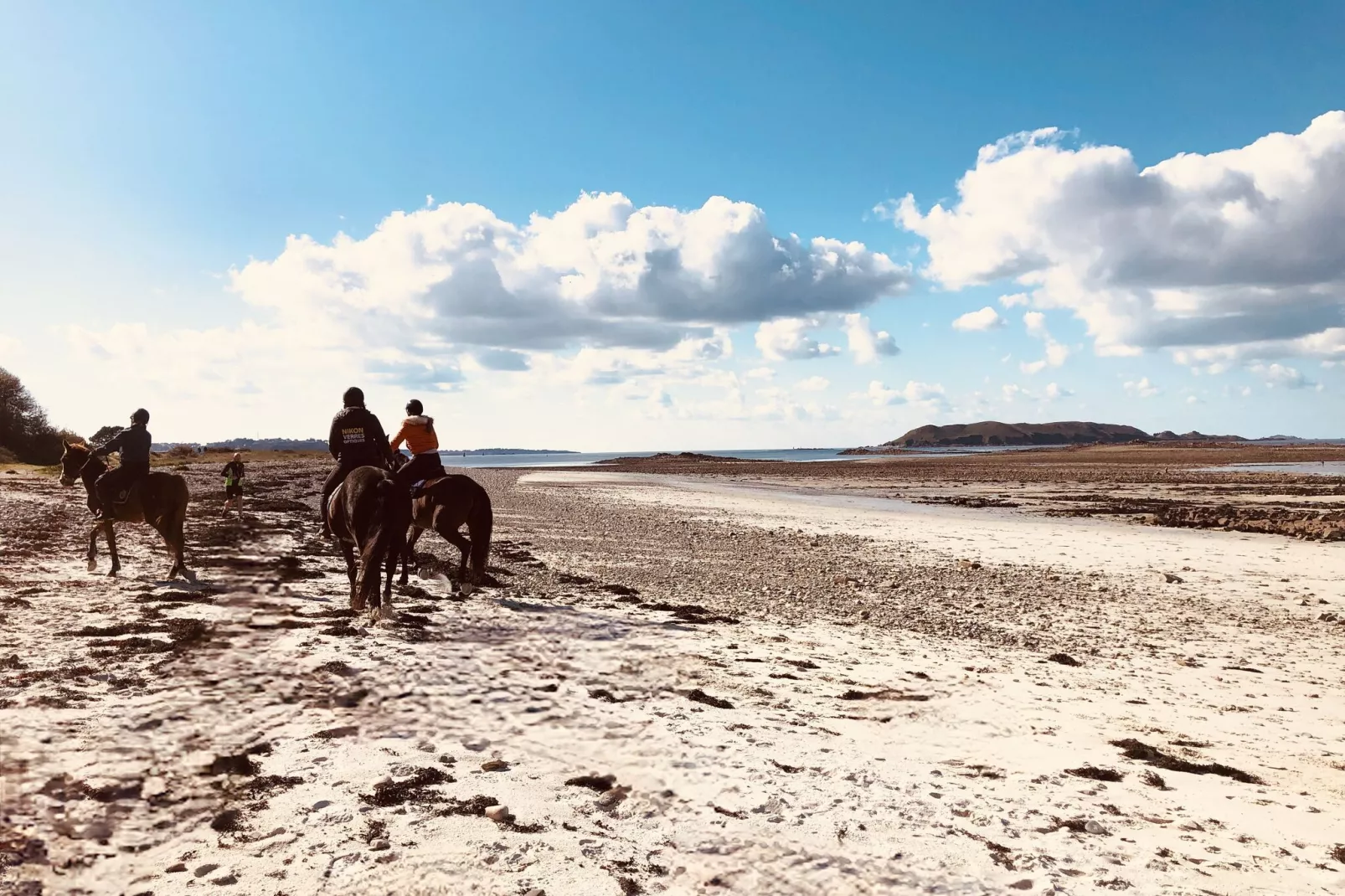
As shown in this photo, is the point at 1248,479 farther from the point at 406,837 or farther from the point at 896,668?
the point at 406,837

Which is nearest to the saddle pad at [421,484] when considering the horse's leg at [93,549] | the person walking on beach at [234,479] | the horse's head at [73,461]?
the horse's leg at [93,549]

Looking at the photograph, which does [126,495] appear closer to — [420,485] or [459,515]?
[420,485]

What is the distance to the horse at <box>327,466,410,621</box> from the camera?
10031mm

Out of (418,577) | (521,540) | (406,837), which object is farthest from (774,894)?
(521,540)

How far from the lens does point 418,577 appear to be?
14.1 metres

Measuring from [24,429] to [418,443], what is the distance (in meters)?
69.1

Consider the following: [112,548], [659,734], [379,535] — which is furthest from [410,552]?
[659,734]

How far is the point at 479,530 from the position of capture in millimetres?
12969

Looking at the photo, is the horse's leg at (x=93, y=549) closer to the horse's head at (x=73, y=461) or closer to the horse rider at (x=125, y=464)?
the horse rider at (x=125, y=464)

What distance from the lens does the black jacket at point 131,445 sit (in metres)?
12.3

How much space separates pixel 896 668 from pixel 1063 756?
2.87m

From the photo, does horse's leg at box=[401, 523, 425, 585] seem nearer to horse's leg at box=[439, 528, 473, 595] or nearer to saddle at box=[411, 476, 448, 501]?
horse's leg at box=[439, 528, 473, 595]

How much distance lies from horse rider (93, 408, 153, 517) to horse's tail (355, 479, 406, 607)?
5603mm

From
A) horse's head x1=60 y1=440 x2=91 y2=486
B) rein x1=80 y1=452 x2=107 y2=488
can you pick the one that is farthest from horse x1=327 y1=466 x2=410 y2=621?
horse's head x1=60 y1=440 x2=91 y2=486
